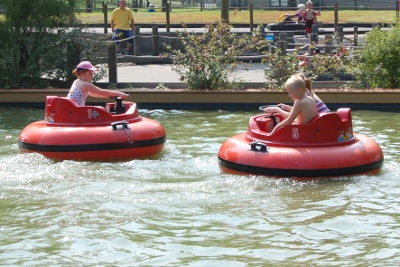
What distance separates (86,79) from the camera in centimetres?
1315

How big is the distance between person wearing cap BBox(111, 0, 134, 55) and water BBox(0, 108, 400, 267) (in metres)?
12.3

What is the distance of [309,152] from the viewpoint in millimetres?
10953

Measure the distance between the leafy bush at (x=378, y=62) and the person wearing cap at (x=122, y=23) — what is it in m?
8.09

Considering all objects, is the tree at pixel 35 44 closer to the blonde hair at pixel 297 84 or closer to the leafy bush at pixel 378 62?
the leafy bush at pixel 378 62

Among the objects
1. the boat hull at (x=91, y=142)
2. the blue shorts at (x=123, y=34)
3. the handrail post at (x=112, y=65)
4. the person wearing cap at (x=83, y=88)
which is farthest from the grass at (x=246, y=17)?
the boat hull at (x=91, y=142)

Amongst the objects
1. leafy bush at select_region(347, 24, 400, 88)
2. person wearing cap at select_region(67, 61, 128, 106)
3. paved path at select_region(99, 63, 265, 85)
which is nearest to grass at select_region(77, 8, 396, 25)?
paved path at select_region(99, 63, 265, 85)

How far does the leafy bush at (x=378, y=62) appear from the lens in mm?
17922

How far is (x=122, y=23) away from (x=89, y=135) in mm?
12987

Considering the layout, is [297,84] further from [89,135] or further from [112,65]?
[112,65]

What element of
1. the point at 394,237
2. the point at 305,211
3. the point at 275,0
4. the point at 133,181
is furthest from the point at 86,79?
the point at 275,0

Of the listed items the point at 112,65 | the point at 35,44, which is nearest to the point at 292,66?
the point at 112,65

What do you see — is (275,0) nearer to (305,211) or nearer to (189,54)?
(189,54)

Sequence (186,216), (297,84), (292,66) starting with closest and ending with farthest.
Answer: (186,216)
(297,84)
(292,66)

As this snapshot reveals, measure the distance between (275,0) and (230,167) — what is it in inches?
1664
